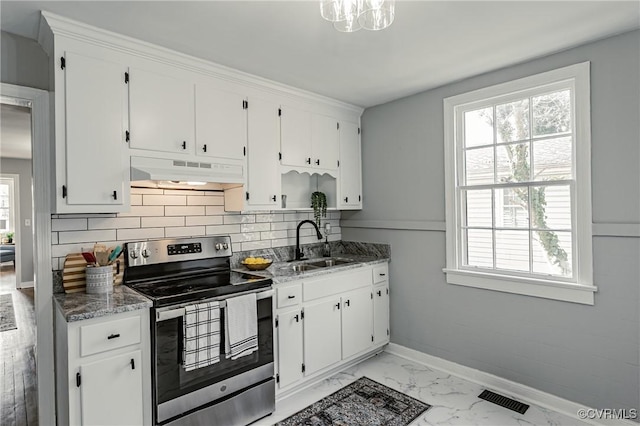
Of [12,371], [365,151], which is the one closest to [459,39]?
[365,151]

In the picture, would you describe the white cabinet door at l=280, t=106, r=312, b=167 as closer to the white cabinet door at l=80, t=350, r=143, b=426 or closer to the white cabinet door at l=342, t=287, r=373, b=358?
the white cabinet door at l=342, t=287, r=373, b=358

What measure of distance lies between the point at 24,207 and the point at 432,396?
27.7 ft

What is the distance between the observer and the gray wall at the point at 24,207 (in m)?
7.16

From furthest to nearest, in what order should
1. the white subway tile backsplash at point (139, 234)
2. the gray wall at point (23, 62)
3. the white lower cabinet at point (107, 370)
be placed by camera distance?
the white subway tile backsplash at point (139, 234)
the gray wall at point (23, 62)
the white lower cabinet at point (107, 370)

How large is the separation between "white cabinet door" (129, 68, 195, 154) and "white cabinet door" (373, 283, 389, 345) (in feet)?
7.02

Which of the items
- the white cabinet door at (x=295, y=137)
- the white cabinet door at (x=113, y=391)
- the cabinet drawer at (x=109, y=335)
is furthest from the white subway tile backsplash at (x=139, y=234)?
the white cabinet door at (x=295, y=137)

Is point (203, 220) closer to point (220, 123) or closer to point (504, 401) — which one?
point (220, 123)

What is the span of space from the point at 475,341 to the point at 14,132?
243 inches

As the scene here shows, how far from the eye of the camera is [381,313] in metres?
3.59

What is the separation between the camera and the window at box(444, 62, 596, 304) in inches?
99.3

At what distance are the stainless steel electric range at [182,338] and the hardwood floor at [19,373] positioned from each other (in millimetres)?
1201

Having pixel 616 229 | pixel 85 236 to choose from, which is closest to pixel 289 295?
pixel 85 236

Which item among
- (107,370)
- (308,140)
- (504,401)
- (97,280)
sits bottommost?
(504,401)

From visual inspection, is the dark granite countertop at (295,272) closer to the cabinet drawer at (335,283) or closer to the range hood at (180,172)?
the cabinet drawer at (335,283)
